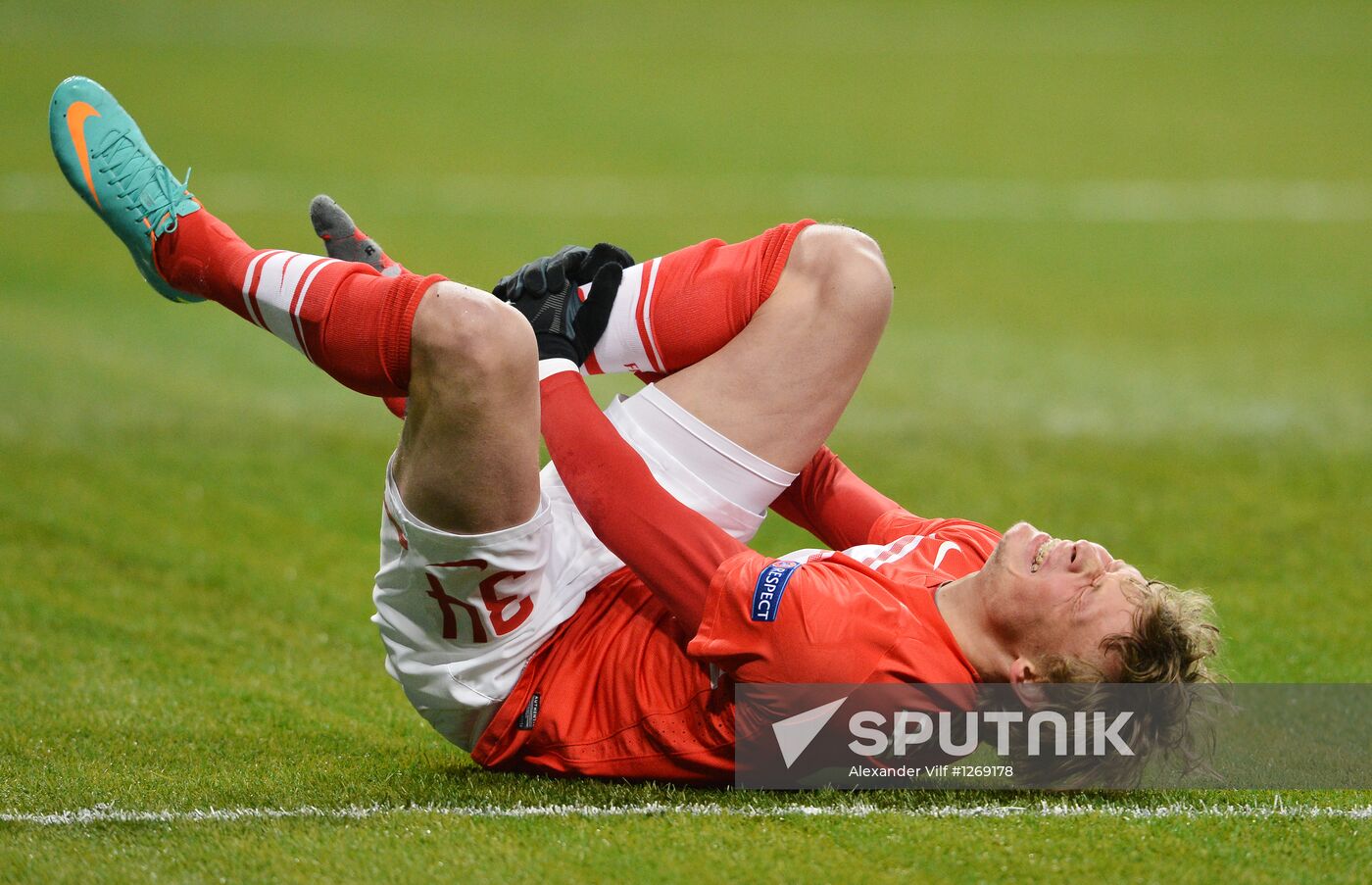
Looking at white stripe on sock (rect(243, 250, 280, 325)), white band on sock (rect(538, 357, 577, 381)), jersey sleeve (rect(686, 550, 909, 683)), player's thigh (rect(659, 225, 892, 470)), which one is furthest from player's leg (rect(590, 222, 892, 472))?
white stripe on sock (rect(243, 250, 280, 325))

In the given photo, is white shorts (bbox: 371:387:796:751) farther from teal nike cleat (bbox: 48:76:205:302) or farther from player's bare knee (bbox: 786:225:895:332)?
teal nike cleat (bbox: 48:76:205:302)

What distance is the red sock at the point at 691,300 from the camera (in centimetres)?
346

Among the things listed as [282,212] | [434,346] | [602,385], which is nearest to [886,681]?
[434,346]

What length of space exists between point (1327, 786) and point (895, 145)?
38.9 feet

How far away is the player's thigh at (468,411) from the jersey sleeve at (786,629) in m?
0.44

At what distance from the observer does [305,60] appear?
1689cm

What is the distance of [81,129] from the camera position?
3471 mm

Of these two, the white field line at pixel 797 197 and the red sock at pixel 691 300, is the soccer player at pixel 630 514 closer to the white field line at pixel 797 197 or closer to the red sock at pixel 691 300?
the red sock at pixel 691 300

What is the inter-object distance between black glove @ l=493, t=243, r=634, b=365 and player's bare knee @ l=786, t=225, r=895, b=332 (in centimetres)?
42

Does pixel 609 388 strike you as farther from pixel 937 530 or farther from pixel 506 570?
pixel 506 570

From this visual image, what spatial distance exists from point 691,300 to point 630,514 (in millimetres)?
611

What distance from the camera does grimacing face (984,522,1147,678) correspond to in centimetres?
305

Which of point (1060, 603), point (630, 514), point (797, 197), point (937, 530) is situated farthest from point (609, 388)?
point (1060, 603)

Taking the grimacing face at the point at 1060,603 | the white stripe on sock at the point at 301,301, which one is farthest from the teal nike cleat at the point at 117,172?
the grimacing face at the point at 1060,603
